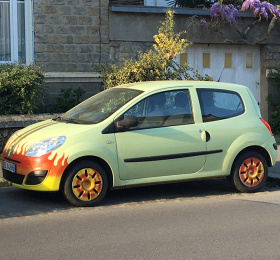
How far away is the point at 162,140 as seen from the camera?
8.21 m

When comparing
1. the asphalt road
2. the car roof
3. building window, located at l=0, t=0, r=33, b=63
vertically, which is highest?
building window, located at l=0, t=0, r=33, b=63

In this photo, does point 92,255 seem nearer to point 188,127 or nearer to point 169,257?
point 169,257

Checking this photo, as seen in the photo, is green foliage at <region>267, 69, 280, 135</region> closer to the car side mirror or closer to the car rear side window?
the car rear side window

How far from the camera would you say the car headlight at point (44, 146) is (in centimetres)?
772

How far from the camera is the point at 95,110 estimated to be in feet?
28.1

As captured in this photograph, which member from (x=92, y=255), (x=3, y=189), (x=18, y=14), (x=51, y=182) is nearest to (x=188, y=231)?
(x=92, y=255)

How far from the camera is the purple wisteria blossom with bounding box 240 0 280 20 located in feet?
50.1

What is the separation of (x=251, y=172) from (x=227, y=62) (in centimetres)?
747

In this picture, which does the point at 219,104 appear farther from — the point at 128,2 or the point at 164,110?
the point at 128,2

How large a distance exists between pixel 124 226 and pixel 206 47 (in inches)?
378

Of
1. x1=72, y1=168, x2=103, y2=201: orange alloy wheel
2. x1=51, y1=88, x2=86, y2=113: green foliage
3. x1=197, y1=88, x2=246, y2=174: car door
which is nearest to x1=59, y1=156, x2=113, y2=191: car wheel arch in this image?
x1=72, y1=168, x2=103, y2=201: orange alloy wheel

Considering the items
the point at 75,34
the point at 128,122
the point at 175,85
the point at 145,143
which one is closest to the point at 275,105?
the point at 75,34

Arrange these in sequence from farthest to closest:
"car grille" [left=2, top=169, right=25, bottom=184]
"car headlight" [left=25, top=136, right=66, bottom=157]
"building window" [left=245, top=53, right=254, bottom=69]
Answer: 1. "building window" [left=245, top=53, right=254, bottom=69]
2. "car grille" [left=2, top=169, right=25, bottom=184]
3. "car headlight" [left=25, top=136, right=66, bottom=157]

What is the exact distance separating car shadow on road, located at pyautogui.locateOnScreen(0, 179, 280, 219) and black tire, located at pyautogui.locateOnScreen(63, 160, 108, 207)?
179 mm
